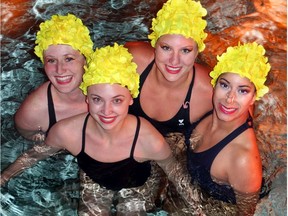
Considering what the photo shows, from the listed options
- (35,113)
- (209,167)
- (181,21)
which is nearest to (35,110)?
(35,113)

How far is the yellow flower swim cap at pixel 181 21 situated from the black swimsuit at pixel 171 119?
0.40m

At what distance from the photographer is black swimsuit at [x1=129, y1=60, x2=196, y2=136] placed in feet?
15.4

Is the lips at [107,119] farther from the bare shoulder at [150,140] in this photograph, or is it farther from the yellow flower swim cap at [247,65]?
the yellow flower swim cap at [247,65]

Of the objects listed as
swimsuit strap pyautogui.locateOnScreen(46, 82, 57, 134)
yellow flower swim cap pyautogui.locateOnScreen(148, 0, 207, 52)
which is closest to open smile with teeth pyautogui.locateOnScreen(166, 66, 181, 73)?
yellow flower swim cap pyautogui.locateOnScreen(148, 0, 207, 52)

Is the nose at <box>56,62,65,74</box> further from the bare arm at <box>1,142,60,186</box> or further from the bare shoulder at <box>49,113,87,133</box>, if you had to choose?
the bare arm at <box>1,142,60,186</box>

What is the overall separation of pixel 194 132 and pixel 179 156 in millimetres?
286

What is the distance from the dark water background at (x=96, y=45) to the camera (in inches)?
189

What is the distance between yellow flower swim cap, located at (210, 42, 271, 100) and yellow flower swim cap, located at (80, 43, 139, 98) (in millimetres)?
764

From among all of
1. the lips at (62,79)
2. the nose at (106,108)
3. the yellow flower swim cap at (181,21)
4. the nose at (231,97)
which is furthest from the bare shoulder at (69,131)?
the nose at (231,97)

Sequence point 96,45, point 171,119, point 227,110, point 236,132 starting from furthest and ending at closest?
point 96,45
point 171,119
point 236,132
point 227,110

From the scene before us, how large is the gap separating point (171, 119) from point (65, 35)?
1.31 m

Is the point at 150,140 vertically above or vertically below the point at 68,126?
below

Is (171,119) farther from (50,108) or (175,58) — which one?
(50,108)

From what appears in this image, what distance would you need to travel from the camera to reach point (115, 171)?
14.3ft
